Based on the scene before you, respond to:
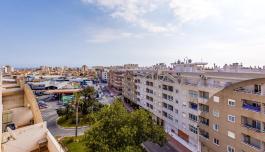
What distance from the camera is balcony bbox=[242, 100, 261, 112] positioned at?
2322 centimetres

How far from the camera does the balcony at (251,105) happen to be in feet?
76.2

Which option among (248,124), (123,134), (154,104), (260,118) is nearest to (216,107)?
(248,124)

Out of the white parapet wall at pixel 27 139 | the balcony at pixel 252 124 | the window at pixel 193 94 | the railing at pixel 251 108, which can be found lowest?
the balcony at pixel 252 124

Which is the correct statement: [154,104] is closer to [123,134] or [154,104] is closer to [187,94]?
[187,94]

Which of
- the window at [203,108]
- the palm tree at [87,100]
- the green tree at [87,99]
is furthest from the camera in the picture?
the palm tree at [87,100]

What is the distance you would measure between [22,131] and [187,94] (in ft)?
106

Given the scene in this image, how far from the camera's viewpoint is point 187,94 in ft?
121


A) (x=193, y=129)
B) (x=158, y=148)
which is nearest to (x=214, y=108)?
(x=193, y=129)

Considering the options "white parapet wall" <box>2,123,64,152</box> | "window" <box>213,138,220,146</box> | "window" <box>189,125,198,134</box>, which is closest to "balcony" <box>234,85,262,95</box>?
"window" <box>213,138,220,146</box>

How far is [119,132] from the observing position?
27.0 m

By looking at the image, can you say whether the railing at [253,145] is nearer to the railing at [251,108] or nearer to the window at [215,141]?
the railing at [251,108]

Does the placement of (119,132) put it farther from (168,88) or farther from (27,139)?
(168,88)

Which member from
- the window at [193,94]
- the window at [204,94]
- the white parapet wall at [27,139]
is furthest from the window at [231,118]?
the white parapet wall at [27,139]

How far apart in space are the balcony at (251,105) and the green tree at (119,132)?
40.0 feet
